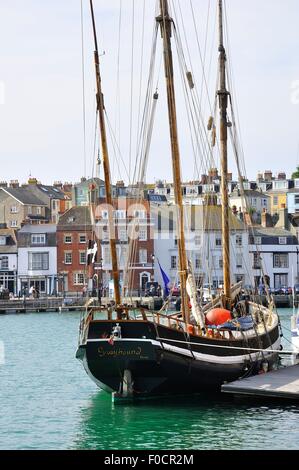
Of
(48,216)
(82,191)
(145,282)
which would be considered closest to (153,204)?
(145,282)

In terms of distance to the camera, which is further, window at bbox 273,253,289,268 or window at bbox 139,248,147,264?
window at bbox 273,253,289,268

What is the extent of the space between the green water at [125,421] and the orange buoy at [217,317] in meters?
4.46

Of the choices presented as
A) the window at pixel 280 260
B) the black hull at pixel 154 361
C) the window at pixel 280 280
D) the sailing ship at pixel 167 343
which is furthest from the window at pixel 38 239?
the black hull at pixel 154 361

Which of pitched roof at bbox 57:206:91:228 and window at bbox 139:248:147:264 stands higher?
pitched roof at bbox 57:206:91:228

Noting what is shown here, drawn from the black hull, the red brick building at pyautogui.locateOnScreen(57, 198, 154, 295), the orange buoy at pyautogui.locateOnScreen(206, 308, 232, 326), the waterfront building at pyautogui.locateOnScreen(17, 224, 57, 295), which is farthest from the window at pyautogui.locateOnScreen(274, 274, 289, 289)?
the black hull

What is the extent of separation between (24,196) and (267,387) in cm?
12758

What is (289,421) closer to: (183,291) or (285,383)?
(285,383)

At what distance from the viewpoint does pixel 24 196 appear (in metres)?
165

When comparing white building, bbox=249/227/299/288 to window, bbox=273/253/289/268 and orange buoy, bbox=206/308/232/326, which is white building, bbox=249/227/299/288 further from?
orange buoy, bbox=206/308/232/326

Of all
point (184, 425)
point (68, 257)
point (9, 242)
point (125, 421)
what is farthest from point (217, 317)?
point (9, 242)

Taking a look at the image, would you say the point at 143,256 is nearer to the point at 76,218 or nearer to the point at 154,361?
the point at 76,218

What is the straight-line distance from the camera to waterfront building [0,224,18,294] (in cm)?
13388

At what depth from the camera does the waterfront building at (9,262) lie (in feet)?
439

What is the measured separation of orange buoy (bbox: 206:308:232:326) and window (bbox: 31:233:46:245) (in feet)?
288
